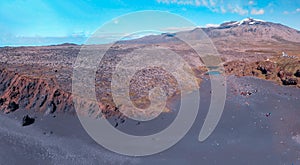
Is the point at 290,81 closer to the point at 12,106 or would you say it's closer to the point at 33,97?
the point at 33,97

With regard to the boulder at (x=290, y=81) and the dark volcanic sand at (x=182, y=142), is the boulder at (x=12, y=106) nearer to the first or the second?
the dark volcanic sand at (x=182, y=142)

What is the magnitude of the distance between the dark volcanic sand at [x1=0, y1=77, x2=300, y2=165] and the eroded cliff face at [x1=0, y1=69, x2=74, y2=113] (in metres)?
1.40

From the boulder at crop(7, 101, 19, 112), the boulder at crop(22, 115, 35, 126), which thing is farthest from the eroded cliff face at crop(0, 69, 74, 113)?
the boulder at crop(22, 115, 35, 126)

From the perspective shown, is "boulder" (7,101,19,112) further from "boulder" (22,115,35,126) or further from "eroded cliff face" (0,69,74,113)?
"boulder" (22,115,35,126)

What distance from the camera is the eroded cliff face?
37.7 metres

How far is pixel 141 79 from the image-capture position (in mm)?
56594

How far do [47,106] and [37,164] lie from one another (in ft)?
40.6

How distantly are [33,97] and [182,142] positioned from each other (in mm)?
22581

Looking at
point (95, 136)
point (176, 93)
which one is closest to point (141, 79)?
point (176, 93)

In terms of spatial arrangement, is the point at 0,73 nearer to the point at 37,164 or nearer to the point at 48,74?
the point at 48,74

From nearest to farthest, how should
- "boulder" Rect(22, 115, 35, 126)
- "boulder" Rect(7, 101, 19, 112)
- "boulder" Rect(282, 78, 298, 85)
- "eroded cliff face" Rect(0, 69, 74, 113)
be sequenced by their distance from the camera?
"boulder" Rect(22, 115, 35, 126)
"eroded cliff face" Rect(0, 69, 74, 113)
"boulder" Rect(7, 101, 19, 112)
"boulder" Rect(282, 78, 298, 85)

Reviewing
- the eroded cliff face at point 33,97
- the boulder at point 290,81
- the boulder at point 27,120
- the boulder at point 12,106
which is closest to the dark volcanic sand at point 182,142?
the boulder at point 27,120

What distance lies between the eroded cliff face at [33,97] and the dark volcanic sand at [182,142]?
1395mm

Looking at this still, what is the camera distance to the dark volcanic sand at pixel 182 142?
90.5ft
